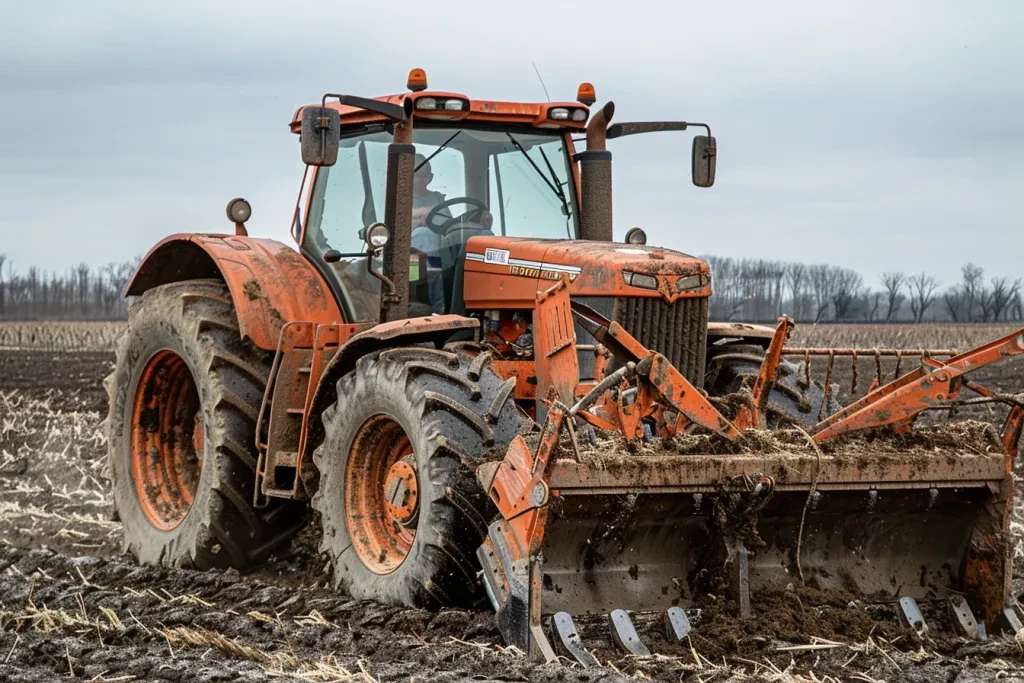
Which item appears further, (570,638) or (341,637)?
(341,637)

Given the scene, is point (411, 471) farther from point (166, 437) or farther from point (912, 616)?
point (166, 437)

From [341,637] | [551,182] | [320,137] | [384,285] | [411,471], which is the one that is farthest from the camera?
[551,182]

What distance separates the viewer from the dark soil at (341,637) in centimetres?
530

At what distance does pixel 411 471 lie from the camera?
6383mm

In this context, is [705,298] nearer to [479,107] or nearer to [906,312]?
[479,107]

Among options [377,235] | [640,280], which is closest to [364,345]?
[377,235]

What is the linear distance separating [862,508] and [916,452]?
0.37 meters

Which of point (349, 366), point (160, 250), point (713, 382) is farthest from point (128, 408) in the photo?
point (713, 382)

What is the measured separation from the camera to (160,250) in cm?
859

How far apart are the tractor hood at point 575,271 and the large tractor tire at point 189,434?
1476mm

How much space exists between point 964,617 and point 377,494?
2.79 m

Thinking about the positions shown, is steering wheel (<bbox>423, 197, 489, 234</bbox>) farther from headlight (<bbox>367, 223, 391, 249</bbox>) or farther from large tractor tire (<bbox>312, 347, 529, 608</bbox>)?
large tractor tire (<bbox>312, 347, 529, 608</bbox>)

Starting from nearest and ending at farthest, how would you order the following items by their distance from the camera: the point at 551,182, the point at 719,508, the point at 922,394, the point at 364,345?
1. the point at 719,508
2. the point at 922,394
3. the point at 364,345
4. the point at 551,182

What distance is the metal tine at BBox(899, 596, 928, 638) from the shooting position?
19.9 feet
